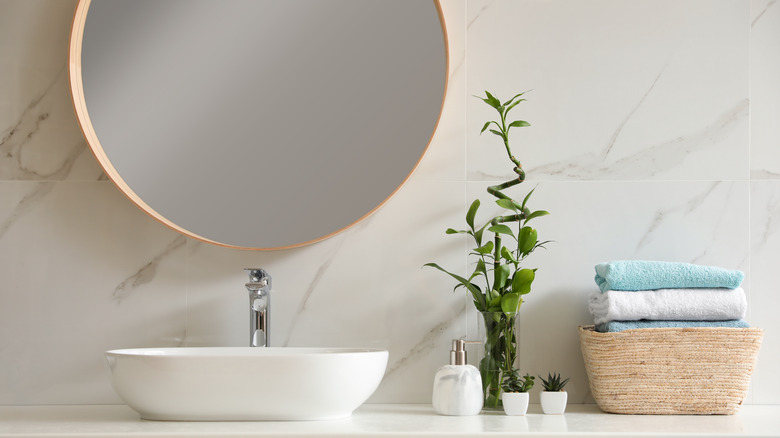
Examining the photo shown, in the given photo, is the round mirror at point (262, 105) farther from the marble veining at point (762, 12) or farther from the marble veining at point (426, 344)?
the marble veining at point (762, 12)

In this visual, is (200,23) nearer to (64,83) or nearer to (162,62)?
(162,62)

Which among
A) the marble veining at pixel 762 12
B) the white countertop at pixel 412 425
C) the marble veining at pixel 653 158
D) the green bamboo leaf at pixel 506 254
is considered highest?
the marble veining at pixel 762 12

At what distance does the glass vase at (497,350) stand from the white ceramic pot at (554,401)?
0.08 meters

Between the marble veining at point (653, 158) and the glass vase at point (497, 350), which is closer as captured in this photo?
the glass vase at point (497, 350)

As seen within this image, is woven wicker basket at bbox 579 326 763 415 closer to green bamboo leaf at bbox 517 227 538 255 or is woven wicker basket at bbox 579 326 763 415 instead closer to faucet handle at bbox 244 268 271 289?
green bamboo leaf at bbox 517 227 538 255

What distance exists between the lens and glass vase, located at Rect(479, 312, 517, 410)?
1.31 metres

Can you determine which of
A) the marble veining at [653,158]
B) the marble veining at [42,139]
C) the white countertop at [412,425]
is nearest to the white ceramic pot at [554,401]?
the white countertop at [412,425]

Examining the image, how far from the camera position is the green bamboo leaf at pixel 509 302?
130cm

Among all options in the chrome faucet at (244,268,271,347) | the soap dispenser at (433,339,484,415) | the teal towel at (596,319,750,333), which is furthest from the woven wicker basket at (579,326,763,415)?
the chrome faucet at (244,268,271,347)

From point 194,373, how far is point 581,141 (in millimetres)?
906

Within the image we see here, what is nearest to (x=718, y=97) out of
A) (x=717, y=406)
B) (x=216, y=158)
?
(x=717, y=406)

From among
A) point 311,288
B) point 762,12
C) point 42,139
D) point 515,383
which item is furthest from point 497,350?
point 42,139

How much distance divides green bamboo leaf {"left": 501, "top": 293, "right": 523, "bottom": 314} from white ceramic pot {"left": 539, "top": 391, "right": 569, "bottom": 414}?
16 cm

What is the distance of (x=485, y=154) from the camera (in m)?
1.48
